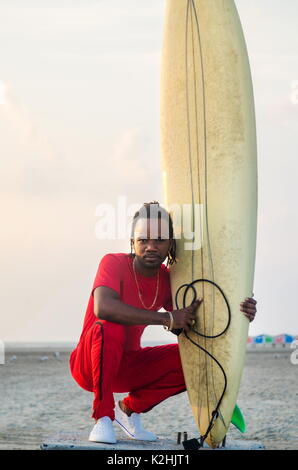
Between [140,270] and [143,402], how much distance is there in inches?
29.2

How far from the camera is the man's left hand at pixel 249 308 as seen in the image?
3904mm

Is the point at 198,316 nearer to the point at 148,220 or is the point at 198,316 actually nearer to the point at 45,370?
the point at 148,220

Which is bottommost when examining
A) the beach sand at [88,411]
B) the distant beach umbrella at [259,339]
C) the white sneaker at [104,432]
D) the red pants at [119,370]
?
the distant beach umbrella at [259,339]

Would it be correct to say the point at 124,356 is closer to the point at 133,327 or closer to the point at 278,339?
the point at 133,327

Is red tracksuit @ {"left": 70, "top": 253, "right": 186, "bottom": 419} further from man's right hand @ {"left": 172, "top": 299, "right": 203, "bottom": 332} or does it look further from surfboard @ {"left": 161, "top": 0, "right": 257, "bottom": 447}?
man's right hand @ {"left": 172, "top": 299, "right": 203, "bottom": 332}

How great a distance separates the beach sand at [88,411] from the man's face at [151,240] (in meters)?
1.20

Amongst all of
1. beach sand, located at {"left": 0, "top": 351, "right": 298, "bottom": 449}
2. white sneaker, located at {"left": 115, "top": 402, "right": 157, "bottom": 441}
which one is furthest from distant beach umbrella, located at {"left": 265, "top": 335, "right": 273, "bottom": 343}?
white sneaker, located at {"left": 115, "top": 402, "right": 157, "bottom": 441}

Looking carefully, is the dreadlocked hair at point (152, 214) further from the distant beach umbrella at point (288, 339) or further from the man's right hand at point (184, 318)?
the distant beach umbrella at point (288, 339)

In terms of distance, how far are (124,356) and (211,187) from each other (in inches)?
39.5

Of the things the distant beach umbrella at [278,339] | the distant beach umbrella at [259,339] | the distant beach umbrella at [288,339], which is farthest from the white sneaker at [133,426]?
the distant beach umbrella at [278,339]

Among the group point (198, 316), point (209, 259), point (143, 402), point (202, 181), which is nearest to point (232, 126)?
point (202, 181)

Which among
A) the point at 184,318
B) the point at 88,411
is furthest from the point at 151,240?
the point at 88,411

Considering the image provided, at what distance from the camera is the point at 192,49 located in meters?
4.21

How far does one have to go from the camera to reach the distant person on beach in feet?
12.0
